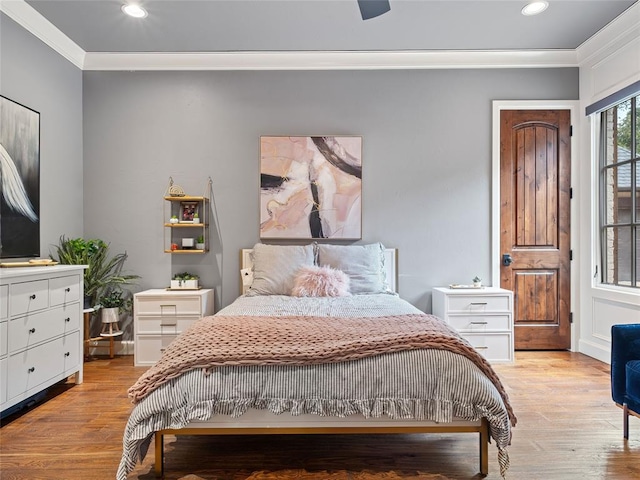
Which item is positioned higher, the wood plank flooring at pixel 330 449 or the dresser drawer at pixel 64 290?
the dresser drawer at pixel 64 290

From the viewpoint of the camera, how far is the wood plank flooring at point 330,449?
6.28ft

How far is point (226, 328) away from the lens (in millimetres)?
2150

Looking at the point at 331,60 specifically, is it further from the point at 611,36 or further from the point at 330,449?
the point at 330,449

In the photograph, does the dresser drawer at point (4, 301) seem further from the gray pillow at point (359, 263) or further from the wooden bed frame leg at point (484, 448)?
the wooden bed frame leg at point (484, 448)

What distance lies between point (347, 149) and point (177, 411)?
9.21 feet

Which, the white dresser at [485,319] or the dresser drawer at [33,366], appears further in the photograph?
the white dresser at [485,319]

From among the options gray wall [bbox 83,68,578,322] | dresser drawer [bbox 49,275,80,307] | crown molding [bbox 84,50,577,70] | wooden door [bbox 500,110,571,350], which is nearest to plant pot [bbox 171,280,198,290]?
gray wall [bbox 83,68,578,322]

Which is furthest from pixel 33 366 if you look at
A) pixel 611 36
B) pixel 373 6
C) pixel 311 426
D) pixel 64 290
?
pixel 611 36

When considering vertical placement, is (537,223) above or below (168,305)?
above

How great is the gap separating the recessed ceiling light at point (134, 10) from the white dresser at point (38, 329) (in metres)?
1.97

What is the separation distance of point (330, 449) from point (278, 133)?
2820 mm

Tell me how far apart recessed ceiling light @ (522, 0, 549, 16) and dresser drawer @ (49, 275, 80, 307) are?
12.9ft

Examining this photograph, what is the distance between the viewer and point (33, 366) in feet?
8.54

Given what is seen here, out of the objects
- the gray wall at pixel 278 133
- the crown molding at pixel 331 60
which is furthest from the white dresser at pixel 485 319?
the crown molding at pixel 331 60
